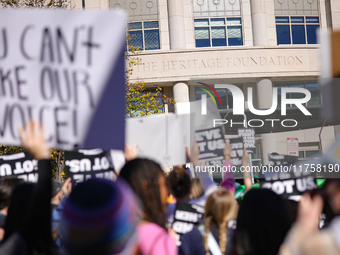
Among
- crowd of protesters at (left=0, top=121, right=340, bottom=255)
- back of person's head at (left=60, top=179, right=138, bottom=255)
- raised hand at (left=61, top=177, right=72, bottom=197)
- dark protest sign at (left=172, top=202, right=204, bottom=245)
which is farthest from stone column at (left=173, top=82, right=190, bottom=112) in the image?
back of person's head at (left=60, top=179, right=138, bottom=255)

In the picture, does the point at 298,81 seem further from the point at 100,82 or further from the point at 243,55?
the point at 100,82

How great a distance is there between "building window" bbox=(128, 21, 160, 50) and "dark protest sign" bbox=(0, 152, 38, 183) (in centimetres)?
1916

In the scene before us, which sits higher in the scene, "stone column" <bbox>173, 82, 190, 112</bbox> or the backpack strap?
"stone column" <bbox>173, 82, 190, 112</bbox>

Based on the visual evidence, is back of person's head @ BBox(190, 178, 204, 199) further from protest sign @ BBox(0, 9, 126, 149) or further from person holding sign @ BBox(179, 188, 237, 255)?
protest sign @ BBox(0, 9, 126, 149)

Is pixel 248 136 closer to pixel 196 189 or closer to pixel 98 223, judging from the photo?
pixel 196 189

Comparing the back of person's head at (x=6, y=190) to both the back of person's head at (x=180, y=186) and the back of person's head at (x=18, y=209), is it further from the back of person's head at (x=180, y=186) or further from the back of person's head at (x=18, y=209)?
the back of person's head at (x=180, y=186)

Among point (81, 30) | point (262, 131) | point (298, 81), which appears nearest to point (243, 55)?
point (298, 81)

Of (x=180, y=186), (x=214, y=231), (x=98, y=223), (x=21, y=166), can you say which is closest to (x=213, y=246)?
(x=214, y=231)

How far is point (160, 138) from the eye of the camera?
16.5 ft

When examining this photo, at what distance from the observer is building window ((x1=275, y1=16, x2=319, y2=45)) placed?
25031 millimetres

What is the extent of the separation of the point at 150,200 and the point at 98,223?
770 mm

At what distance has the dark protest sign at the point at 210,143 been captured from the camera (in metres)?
5.27

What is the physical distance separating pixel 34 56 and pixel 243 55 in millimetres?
21609

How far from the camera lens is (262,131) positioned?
20.2 ft
